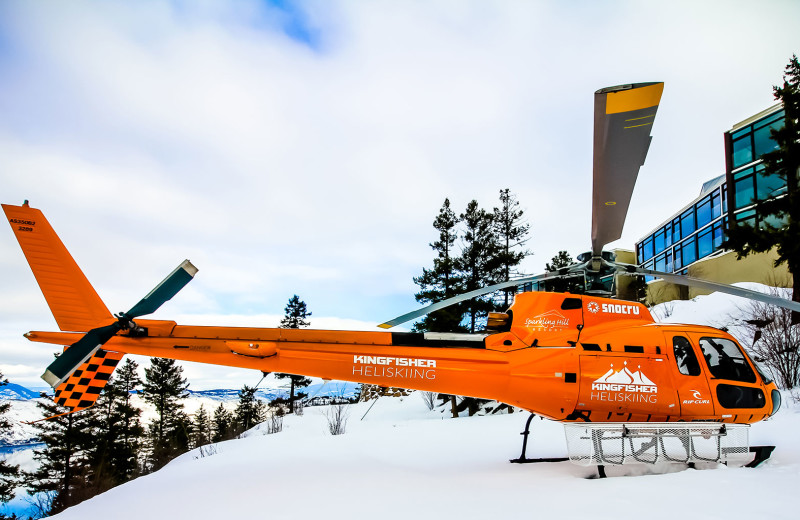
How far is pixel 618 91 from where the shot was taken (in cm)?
426

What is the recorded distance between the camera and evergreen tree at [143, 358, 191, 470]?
138ft

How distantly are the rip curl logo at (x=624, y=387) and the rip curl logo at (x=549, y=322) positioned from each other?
981 millimetres

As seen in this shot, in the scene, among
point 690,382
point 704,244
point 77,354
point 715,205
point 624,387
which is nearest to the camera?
point 77,354

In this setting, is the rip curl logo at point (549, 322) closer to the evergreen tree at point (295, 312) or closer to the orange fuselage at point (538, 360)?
the orange fuselage at point (538, 360)

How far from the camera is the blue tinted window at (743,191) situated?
28.8 metres

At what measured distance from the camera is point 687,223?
37.5m

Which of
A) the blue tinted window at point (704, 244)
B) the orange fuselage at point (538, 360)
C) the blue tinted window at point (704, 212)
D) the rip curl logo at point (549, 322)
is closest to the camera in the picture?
the orange fuselage at point (538, 360)

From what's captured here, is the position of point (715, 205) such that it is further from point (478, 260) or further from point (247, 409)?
point (247, 409)

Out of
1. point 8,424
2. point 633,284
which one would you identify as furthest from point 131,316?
point 8,424

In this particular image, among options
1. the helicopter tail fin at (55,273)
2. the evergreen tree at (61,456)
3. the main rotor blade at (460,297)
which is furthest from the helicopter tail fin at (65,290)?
the evergreen tree at (61,456)

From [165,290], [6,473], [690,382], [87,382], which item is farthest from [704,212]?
[6,473]

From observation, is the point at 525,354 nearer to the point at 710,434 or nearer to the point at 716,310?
the point at 710,434

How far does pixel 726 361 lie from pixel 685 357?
0.76m

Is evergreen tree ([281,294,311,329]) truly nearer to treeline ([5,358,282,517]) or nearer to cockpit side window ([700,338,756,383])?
treeline ([5,358,282,517])
